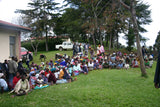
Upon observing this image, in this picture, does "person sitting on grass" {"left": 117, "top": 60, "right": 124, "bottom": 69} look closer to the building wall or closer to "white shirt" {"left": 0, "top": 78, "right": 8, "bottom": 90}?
"white shirt" {"left": 0, "top": 78, "right": 8, "bottom": 90}

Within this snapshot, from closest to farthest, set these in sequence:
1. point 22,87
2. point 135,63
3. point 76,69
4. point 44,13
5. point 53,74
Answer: point 22,87, point 53,74, point 76,69, point 135,63, point 44,13

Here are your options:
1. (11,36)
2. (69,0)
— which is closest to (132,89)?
(11,36)

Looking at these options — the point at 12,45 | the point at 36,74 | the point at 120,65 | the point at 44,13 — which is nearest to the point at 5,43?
the point at 12,45

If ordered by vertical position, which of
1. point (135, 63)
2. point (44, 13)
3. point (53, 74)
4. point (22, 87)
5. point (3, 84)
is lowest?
point (22, 87)

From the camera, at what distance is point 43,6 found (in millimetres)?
31656

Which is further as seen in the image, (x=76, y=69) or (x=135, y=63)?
(x=135, y=63)

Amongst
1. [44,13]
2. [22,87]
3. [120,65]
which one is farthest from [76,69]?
[44,13]

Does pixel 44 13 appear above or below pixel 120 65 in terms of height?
above

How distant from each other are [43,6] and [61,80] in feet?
86.4

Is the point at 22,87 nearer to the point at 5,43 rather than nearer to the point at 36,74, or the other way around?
the point at 36,74

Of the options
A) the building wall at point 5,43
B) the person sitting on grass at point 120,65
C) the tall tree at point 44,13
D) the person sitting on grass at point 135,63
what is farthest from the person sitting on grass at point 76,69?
the tall tree at point 44,13

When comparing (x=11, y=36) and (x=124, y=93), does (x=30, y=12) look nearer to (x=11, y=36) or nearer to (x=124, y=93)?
(x=11, y=36)

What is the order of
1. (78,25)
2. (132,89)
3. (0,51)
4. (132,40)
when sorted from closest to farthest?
1. (132,89)
2. (0,51)
3. (132,40)
4. (78,25)

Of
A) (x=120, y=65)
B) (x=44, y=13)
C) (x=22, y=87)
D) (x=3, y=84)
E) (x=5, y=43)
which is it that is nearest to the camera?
(x=22, y=87)
